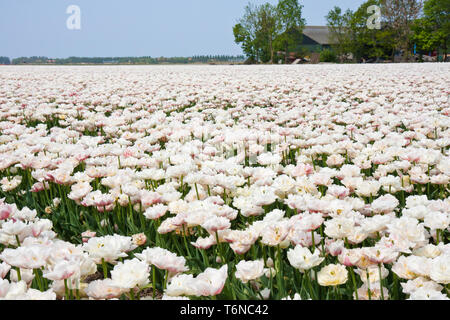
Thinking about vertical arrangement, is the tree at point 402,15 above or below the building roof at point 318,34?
below

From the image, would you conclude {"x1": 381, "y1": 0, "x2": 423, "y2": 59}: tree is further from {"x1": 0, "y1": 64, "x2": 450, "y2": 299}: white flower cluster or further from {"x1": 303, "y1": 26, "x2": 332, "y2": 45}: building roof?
{"x1": 0, "y1": 64, "x2": 450, "y2": 299}: white flower cluster

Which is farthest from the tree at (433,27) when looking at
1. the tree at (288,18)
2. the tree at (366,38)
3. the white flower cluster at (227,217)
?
the white flower cluster at (227,217)

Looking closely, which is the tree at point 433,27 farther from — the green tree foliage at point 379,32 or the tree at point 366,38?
the tree at point 366,38

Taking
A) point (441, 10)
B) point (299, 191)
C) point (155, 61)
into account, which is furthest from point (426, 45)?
point (299, 191)

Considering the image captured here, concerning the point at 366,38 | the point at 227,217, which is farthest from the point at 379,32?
the point at 227,217

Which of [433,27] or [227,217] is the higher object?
[433,27]

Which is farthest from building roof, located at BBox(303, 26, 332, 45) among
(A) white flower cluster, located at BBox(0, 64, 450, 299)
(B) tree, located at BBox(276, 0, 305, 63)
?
(A) white flower cluster, located at BBox(0, 64, 450, 299)

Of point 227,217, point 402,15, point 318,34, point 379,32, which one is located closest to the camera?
point 227,217

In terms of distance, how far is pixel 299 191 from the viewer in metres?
2.53

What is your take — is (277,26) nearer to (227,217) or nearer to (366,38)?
(366,38)

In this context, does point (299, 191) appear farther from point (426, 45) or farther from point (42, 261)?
point (426, 45)

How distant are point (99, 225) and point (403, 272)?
1765 mm

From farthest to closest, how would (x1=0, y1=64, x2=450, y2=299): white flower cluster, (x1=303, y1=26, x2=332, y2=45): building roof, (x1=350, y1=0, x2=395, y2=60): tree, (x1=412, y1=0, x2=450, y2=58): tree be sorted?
(x1=303, y1=26, x2=332, y2=45): building roof, (x1=350, y1=0, x2=395, y2=60): tree, (x1=412, y1=0, x2=450, y2=58): tree, (x1=0, y1=64, x2=450, y2=299): white flower cluster

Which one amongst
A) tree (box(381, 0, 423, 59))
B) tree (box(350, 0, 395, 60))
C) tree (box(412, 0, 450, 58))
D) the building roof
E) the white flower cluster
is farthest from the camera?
the building roof
